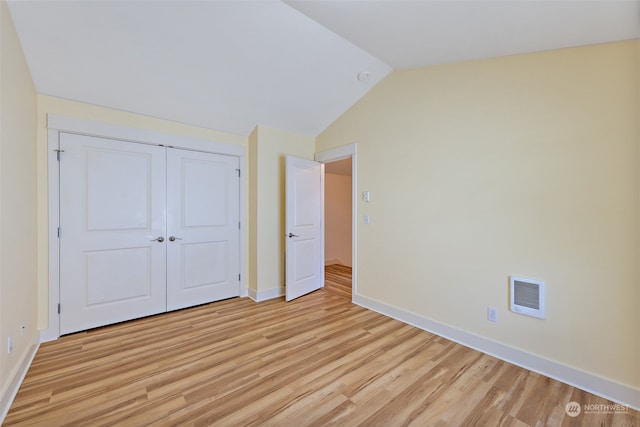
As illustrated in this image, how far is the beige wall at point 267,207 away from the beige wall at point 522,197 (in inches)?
55.9

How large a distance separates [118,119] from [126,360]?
235 centimetres

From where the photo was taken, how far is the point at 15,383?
5.84 feet

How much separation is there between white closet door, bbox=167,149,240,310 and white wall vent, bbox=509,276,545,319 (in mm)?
3149

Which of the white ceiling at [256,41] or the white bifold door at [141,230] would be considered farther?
the white bifold door at [141,230]

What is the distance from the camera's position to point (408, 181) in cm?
291

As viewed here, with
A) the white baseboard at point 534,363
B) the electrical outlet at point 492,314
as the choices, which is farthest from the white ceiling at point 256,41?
the white baseboard at point 534,363

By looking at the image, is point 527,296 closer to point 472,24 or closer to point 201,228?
point 472,24

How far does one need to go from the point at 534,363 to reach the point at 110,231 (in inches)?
160

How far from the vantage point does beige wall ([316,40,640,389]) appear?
1.74 metres

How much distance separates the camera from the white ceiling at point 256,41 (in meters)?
1.76

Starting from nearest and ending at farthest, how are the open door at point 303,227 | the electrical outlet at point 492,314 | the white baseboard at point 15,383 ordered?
1. the white baseboard at point 15,383
2. the electrical outlet at point 492,314
3. the open door at point 303,227

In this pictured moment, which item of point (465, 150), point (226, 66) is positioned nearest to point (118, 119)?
point (226, 66)

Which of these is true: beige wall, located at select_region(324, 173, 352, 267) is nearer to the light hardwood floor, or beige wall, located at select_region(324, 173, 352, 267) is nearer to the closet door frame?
the light hardwood floor

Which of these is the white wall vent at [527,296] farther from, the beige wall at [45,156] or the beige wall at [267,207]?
the beige wall at [45,156]
